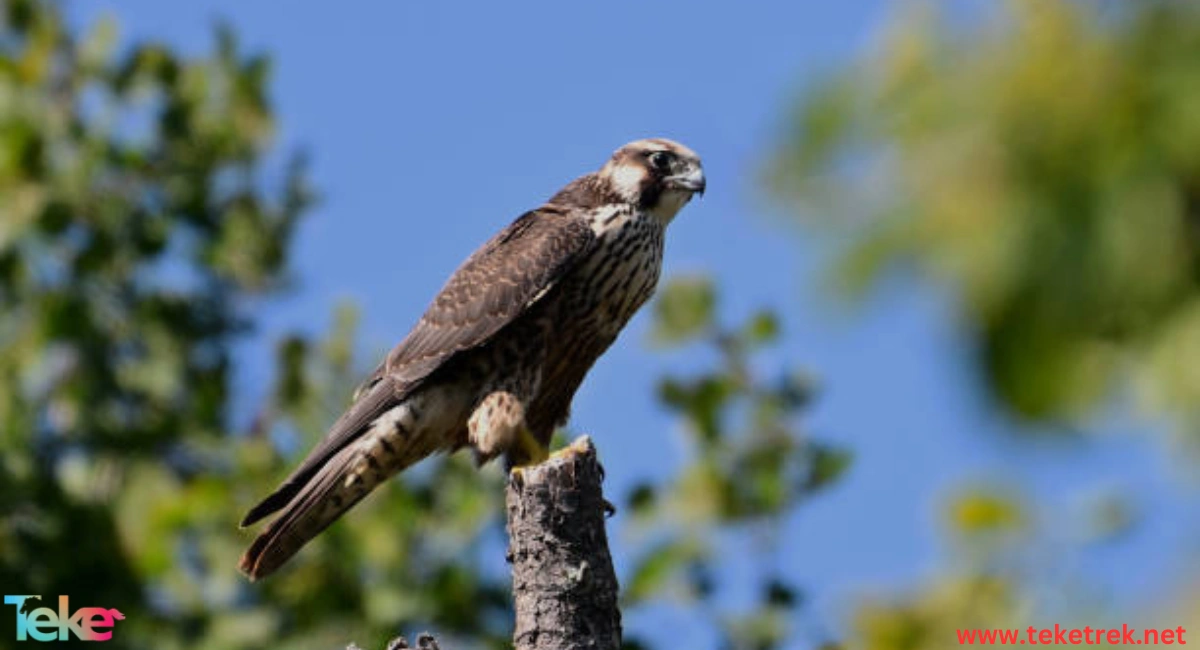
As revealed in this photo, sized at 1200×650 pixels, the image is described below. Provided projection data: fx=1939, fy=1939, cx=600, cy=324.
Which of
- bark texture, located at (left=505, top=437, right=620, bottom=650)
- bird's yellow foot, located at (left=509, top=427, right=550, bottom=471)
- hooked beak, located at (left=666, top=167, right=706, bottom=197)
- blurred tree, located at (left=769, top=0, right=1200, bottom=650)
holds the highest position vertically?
hooked beak, located at (left=666, top=167, right=706, bottom=197)

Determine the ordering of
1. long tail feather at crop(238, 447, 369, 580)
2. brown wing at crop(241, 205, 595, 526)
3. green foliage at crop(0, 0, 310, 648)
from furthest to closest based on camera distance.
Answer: green foliage at crop(0, 0, 310, 648)
brown wing at crop(241, 205, 595, 526)
long tail feather at crop(238, 447, 369, 580)

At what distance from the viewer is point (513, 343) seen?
18.7ft

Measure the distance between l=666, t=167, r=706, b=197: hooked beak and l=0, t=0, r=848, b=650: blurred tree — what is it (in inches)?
22.9

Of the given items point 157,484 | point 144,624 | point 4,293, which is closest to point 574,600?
point 144,624

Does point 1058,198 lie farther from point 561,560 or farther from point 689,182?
point 689,182

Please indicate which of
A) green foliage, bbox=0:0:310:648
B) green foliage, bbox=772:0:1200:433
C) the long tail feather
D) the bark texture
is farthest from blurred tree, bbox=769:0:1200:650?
green foliage, bbox=0:0:310:648

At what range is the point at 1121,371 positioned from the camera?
1.41 metres

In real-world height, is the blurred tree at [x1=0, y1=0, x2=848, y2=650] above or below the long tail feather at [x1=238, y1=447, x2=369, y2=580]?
above

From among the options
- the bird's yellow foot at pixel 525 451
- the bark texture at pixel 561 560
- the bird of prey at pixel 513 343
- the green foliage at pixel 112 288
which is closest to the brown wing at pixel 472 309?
the bird of prey at pixel 513 343

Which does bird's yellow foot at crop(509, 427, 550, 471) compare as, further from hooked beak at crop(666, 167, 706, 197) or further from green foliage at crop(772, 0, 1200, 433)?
green foliage at crop(772, 0, 1200, 433)

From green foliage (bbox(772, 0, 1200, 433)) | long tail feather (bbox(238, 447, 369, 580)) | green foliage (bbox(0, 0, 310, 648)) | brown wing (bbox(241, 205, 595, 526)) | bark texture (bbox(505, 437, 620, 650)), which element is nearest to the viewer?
green foliage (bbox(772, 0, 1200, 433))

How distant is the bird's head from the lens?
5.93 metres

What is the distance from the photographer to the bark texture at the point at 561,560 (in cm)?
386

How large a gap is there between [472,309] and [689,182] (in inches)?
31.2
